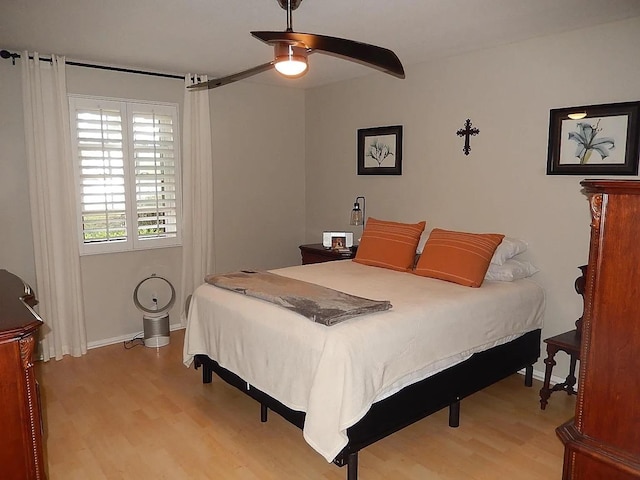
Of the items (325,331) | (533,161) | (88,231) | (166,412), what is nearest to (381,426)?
(325,331)

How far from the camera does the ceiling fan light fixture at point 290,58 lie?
2364 mm

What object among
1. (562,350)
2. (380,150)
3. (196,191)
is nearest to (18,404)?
(562,350)

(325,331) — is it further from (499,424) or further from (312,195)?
(312,195)

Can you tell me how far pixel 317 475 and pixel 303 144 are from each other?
3865mm

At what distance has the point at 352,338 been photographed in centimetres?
228

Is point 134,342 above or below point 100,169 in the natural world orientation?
below

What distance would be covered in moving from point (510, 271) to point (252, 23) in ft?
8.02

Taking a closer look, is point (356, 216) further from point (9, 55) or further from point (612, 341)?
point (612, 341)

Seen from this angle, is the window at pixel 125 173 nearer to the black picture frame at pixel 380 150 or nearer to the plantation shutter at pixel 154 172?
the plantation shutter at pixel 154 172

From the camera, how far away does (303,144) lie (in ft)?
18.1

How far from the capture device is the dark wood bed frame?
235cm

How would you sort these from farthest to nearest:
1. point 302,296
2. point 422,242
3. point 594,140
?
point 422,242 → point 594,140 → point 302,296

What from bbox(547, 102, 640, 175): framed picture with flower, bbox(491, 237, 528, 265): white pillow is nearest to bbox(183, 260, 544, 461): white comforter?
bbox(491, 237, 528, 265): white pillow

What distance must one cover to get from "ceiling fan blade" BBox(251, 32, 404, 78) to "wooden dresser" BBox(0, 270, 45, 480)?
1542 mm
